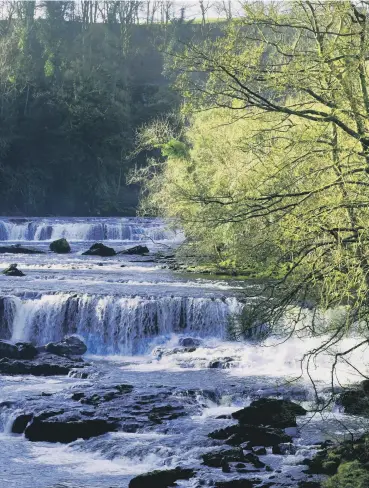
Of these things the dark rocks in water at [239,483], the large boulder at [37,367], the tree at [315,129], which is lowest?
the large boulder at [37,367]

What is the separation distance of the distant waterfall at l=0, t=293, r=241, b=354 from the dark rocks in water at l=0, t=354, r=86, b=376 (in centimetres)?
254

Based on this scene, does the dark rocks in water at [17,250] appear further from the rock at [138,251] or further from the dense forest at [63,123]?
the dense forest at [63,123]

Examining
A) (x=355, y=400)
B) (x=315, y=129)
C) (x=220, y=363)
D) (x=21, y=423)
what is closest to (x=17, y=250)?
(x=220, y=363)

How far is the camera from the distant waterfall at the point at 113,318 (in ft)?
69.7

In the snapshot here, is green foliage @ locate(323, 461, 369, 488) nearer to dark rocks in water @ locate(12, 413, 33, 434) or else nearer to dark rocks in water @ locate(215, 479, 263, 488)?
dark rocks in water @ locate(215, 479, 263, 488)

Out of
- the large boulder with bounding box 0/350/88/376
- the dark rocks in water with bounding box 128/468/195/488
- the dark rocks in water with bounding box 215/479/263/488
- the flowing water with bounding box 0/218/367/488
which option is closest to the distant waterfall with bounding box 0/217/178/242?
the flowing water with bounding box 0/218/367/488

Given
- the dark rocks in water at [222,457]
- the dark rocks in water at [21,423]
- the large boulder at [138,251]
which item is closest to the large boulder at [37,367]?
the dark rocks in water at [21,423]

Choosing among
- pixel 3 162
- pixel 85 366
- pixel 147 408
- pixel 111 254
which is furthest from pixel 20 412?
pixel 3 162

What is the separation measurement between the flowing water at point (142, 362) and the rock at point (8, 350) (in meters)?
2.03

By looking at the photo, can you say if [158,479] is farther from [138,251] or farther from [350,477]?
[138,251]

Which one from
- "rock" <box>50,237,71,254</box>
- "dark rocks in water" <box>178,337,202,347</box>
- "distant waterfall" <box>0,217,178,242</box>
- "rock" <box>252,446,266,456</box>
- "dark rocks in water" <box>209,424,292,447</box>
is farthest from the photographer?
"distant waterfall" <box>0,217,178,242</box>

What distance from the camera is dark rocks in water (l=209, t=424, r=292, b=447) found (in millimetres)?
12484

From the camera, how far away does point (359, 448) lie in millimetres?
11000

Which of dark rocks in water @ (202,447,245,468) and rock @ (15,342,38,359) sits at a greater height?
dark rocks in water @ (202,447,245,468)
